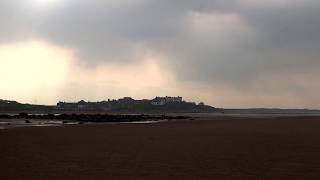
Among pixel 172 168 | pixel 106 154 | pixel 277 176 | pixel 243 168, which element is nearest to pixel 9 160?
pixel 106 154

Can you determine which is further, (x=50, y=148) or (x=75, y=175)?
(x=50, y=148)

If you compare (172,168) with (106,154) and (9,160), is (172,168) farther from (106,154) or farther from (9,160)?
(9,160)

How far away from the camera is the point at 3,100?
188500mm

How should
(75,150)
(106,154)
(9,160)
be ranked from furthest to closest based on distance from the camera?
(75,150)
(106,154)
(9,160)

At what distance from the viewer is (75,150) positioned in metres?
22.1

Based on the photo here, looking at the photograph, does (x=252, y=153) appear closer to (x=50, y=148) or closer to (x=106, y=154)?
(x=106, y=154)

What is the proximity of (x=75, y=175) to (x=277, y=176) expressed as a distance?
5.75 meters

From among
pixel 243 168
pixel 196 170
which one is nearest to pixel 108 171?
pixel 196 170

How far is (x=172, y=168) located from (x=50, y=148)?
346 inches

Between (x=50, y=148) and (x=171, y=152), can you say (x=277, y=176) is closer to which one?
(x=171, y=152)

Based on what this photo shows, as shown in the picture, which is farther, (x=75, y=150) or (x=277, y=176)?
(x=75, y=150)

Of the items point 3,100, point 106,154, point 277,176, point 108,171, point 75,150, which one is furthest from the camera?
point 3,100

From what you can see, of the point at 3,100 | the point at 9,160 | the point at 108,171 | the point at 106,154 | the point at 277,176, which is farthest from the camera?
the point at 3,100

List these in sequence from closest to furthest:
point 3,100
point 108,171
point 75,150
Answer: point 108,171
point 75,150
point 3,100
